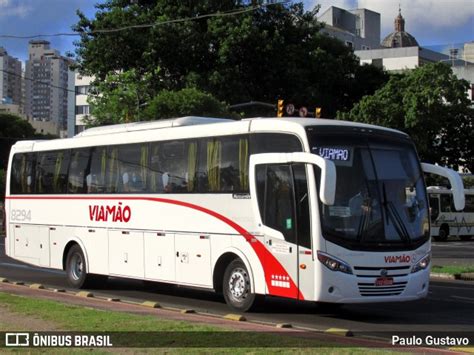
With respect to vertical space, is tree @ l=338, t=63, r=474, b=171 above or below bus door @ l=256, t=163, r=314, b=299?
above

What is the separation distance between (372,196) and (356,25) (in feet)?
323

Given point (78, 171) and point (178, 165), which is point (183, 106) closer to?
point (78, 171)

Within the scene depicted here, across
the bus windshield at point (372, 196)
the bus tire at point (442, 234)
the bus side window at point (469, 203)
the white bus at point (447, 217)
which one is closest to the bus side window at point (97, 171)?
the bus windshield at point (372, 196)

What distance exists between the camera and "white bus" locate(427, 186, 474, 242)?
42016mm

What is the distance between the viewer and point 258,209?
12.1 m

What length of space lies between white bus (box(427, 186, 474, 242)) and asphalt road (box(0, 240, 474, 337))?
24.2 m

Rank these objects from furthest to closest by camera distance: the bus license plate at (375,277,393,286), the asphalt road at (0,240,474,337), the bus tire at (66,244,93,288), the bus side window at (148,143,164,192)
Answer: the bus tire at (66,244,93,288) → the bus side window at (148,143,164,192) → the bus license plate at (375,277,393,286) → the asphalt road at (0,240,474,337)

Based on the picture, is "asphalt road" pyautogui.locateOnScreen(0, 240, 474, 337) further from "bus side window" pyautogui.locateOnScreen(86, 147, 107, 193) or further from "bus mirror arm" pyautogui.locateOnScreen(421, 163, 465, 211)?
"bus side window" pyautogui.locateOnScreen(86, 147, 107, 193)

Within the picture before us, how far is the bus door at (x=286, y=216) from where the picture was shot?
11281mm

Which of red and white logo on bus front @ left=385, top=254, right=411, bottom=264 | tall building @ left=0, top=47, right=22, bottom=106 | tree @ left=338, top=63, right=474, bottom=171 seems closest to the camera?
red and white logo on bus front @ left=385, top=254, right=411, bottom=264

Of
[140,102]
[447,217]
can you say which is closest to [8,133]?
[140,102]

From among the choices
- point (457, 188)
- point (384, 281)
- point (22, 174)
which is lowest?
point (384, 281)

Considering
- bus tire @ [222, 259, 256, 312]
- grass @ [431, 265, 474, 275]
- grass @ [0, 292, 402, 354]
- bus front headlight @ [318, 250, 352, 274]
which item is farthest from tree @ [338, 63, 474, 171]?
grass @ [0, 292, 402, 354]

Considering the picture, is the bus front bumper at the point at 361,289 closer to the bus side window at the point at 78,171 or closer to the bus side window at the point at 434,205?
the bus side window at the point at 78,171
